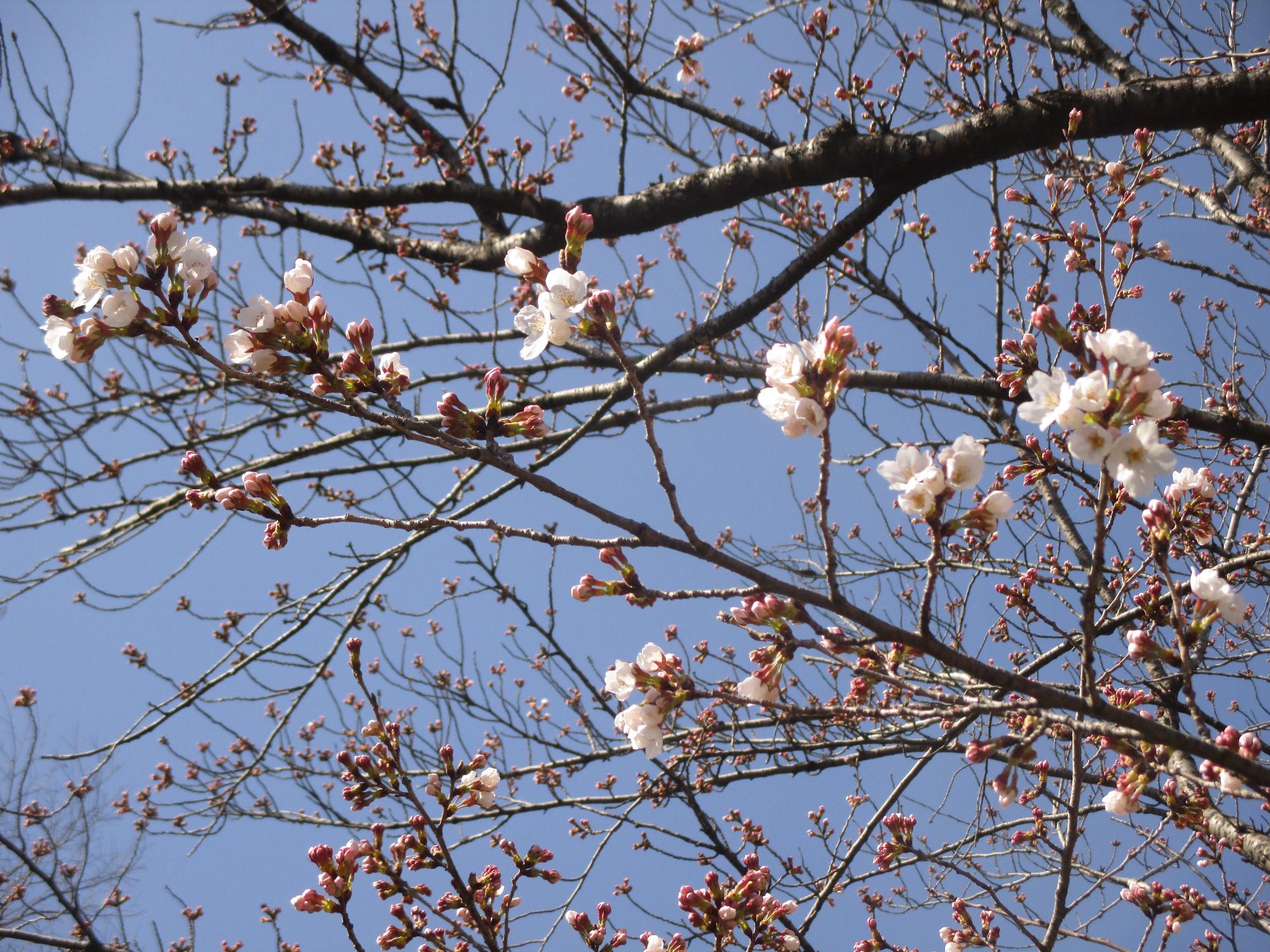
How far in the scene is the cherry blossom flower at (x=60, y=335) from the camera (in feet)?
4.85

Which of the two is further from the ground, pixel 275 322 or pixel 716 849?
pixel 275 322

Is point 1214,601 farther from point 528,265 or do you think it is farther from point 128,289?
point 128,289

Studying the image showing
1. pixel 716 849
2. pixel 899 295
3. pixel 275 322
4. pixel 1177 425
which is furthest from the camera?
pixel 899 295

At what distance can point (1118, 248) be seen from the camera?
2.20 m

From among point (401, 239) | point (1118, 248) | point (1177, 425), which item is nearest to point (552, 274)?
point (1177, 425)

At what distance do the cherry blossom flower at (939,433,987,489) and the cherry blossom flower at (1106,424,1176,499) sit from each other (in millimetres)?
182

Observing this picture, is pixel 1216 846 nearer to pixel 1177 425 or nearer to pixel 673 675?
pixel 1177 425

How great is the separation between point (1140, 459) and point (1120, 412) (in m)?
0.10

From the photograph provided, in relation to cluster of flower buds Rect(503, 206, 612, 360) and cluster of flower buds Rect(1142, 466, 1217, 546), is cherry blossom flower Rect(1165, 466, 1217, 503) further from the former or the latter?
cluster of flower buds Rect(503, 206, 612, 360)

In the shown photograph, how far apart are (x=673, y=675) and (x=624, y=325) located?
3790 millimetres

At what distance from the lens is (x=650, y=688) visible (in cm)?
145

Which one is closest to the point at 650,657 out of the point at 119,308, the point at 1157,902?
the point at 119,308

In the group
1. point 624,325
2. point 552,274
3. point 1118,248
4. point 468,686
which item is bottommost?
point 552,274

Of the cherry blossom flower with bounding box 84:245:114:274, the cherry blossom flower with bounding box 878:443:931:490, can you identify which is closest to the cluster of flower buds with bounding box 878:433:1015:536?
the cherry blossom flower with bounding box 878:443:931:490
